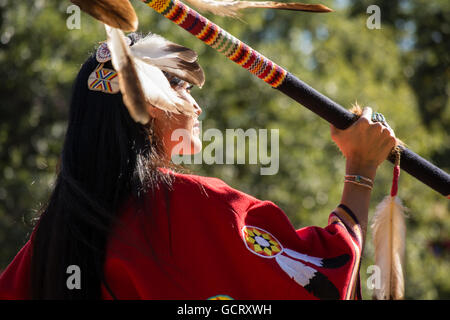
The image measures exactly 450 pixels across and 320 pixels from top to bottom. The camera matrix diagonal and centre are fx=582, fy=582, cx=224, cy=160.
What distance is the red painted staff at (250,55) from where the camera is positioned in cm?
168

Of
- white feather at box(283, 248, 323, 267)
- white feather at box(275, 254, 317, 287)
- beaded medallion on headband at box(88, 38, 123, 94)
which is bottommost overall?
white feather at box(275, 254, 317, 287)

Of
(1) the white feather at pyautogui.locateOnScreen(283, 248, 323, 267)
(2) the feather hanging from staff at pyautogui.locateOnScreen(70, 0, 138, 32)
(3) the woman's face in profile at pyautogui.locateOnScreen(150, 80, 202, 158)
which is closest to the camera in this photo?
(2) the feather hanging from staff at pyautogui.locateOnScreen(70, 0, 138, 32)

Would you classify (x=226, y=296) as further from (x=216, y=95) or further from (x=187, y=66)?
(x=216, y=95)

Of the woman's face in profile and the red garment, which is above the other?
the woman's face in profile

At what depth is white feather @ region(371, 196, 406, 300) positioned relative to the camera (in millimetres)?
2180

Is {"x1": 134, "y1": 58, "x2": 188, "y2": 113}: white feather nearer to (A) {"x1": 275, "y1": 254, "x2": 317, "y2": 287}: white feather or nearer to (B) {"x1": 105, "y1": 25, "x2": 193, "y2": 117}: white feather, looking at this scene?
(B) {"x1": 105, "y1": 25, "x2": 193, "y2": 117}: white feather

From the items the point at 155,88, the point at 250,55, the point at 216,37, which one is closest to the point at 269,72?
the point at 250,55

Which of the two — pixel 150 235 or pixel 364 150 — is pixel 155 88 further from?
pixel 364 150

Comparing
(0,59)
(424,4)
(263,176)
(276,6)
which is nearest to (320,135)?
(263,176)

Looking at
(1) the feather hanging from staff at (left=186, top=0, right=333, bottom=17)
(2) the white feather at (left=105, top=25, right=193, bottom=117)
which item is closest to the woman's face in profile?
(2) the white feather at (left=105, top=25, right=193, bottom=117)

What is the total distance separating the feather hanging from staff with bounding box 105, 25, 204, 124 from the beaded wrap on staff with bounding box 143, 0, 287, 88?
8 cm

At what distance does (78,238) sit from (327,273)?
A: 0.77 meters

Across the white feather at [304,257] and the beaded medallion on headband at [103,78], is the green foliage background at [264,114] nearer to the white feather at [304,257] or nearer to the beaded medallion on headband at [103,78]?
the beaded medallion on headband at [103,78]

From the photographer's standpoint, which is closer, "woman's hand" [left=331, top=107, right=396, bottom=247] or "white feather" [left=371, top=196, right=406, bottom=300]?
"woman's hand" [left=331, top=107, right=396, bottom=247]
